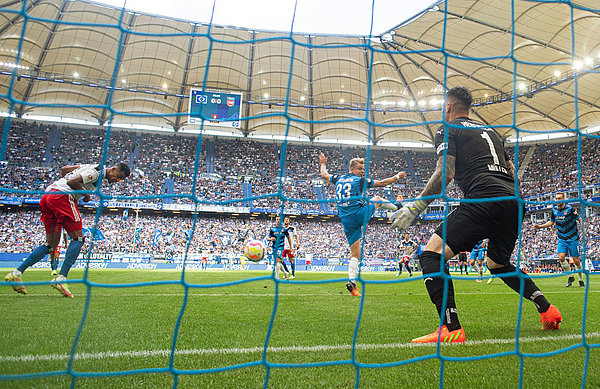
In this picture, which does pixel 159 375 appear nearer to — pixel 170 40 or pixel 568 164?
pixel 170 40

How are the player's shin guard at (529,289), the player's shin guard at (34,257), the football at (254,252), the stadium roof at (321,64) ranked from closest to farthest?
the player's shin guard at (529,289), the player's shin guard at (34,257), the football at (254,252), the stadium roof at (321,64)

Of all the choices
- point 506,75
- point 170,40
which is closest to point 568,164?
point 506,75

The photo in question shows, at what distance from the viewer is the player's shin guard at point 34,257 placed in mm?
4469

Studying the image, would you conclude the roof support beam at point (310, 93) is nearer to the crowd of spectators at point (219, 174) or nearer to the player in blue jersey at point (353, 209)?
the crowd of spectators at point (219, 174)

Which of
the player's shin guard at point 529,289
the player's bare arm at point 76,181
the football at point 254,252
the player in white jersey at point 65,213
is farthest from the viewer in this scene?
the football at point 254,252

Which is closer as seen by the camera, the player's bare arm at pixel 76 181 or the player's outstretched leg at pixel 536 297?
the player's outstretched leg at pixel 536 297

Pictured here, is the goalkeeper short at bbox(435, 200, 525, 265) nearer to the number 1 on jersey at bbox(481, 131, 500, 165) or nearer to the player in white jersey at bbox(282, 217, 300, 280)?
the number 1 on jersey at bbox(481, 131, 500, 165)

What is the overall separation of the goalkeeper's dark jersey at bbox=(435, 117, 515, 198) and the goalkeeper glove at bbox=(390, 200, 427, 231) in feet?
1.50

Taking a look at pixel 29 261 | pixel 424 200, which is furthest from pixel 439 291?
pixel 29 261

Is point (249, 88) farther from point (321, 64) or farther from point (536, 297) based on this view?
point (536, 297)

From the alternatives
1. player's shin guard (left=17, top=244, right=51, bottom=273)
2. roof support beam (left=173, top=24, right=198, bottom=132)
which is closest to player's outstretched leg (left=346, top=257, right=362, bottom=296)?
player's shin guard (left=17, top=244, right=51, bottom=273)

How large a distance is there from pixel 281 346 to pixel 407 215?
122 centimetres

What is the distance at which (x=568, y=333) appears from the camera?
3059 mm

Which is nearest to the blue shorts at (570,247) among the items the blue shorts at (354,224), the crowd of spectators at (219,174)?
the blue shorts at (354,224)
